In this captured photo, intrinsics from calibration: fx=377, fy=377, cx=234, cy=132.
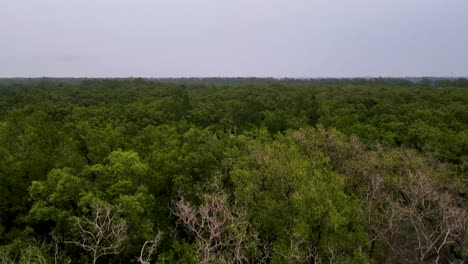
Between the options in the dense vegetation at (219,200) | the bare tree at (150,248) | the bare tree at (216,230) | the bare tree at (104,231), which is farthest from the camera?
the dense vegetation at (219,200)

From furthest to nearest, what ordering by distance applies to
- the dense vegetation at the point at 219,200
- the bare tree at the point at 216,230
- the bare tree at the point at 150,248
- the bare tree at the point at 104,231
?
the dense vegetation at the point at 219,200
the bare tree at the point at 104,231
the bare tree at the point at 216,230
the bare tree at the point at 150,248

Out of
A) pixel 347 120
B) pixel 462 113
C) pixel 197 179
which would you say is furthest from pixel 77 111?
pixel 462 113

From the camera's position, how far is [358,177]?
2786 centimetres

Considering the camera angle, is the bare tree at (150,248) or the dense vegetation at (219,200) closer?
the bare tree at (150,248)

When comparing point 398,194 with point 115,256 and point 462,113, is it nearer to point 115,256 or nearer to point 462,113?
point 115,256

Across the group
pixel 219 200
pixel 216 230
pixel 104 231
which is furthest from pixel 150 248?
pixel 219 200

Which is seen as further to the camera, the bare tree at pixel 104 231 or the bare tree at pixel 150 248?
the bare tree at pixel 104 231

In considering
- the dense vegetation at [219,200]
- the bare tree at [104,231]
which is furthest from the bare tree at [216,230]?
the bare tree at [104,231]

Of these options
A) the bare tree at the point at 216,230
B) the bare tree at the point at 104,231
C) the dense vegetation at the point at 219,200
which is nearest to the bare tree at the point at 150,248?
the dense vegetation at the point at 219,200

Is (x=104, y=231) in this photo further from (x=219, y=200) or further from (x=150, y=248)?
(x=219, y=200)

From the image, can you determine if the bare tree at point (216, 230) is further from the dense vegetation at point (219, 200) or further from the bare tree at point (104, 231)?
the bare tree at point (104, 231)

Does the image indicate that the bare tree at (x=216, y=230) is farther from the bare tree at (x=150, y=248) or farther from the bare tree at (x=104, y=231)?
the bare tree at (x=104, y=231)

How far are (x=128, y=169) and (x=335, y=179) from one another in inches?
513

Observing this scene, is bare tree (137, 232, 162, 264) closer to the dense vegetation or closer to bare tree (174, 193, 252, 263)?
the dense vegetation
